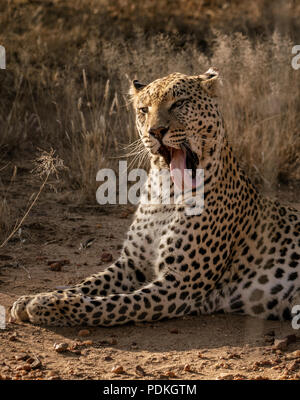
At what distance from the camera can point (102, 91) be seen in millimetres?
A: 11727

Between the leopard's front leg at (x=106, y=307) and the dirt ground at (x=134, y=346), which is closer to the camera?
the dirt ground at (x=134, y=346)

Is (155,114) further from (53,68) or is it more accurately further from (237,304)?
(53,68)

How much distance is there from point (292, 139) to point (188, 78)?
401 cm

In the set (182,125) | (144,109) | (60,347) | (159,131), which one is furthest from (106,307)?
(144,109)

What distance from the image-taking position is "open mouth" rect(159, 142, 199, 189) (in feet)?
18.7

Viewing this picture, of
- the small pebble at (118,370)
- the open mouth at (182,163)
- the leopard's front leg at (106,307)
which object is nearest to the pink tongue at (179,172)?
the open mouth at (182,163)

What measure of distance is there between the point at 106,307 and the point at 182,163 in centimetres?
133

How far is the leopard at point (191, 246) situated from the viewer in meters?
5.62

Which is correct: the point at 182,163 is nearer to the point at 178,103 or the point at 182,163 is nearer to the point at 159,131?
the point at 159,131

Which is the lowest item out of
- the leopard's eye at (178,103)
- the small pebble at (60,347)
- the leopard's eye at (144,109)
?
the small pebble at (60,347)

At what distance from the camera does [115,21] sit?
14.2 metres

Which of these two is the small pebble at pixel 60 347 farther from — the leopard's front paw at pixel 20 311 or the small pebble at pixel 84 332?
the leopard's front paw at pixel 20 311

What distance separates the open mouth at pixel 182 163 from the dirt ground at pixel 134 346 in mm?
1159

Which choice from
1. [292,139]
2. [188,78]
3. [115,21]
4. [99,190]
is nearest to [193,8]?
[115,21]
